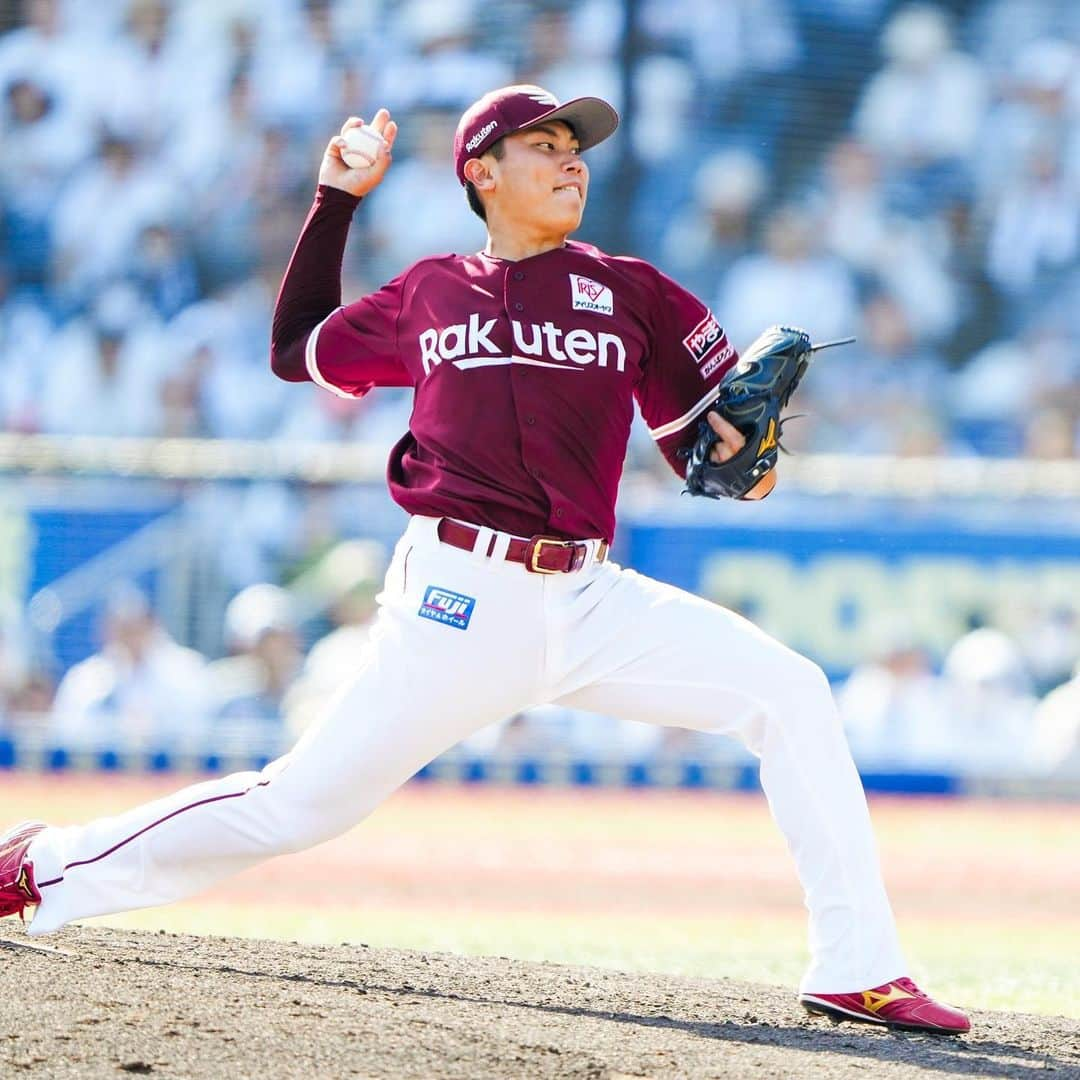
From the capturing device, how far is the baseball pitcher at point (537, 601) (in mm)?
3441

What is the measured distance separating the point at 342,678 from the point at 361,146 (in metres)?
5.29

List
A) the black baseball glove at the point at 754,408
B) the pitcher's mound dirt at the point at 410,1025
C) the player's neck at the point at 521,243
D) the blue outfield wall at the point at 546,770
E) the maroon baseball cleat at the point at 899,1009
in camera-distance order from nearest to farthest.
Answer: the pitcher's mound dirt at the point at 410,1025 < the maroon baseball cleat at the point at 899,1009 < the black baseball glove at the point at 754,408 < the player's neck at the point at 521,243 < the blue outfield wall at the point at 546,770

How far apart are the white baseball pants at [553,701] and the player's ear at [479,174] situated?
77 cm

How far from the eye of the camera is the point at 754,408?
3607mm

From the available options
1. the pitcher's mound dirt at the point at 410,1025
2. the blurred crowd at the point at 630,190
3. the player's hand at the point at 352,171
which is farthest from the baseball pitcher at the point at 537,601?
the blurred crowd at the point at 630,190

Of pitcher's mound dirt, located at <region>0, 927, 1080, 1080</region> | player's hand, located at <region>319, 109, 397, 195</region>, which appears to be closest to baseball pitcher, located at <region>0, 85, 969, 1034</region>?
pitcher's mound dirt, located at <region>0, 927, 1080, 1080</region>

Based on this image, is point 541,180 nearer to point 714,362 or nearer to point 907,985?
point 714,362

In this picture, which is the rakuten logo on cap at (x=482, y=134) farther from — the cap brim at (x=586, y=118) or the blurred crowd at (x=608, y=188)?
the blurred crowd at (x=608, y=188)

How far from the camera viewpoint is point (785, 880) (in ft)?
24.0

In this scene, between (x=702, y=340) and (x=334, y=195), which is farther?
(x=334, y=195)

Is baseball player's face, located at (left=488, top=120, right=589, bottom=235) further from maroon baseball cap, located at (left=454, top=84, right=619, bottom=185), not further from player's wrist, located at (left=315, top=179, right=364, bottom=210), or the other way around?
player's wrist, located at (left=315, top=179, right=364, bottom=210)

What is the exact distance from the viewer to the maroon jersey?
350 cm

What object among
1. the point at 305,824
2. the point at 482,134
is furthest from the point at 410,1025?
the point at 482,134

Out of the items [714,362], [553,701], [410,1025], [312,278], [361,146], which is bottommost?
[410,1025]
